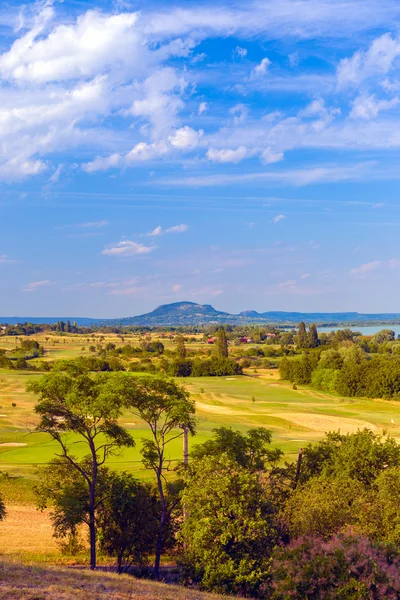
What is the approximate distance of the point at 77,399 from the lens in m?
24.7

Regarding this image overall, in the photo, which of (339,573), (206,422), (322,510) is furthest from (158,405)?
(206,422)

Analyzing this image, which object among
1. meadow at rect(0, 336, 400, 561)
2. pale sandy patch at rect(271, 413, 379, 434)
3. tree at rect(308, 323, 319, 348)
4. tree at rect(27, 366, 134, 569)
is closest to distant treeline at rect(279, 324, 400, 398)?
meadow at rect(0, 336, 400, 561)

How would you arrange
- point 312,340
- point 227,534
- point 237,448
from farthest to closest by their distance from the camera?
point 312,340, point 237,448, point 227,534

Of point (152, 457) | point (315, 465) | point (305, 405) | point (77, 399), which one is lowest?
point (305, 405)

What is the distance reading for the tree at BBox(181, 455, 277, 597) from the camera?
21516 mm

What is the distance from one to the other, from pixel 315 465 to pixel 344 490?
5.98 meters

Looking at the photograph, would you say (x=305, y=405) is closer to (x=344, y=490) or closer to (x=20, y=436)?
(x=20, y=436)

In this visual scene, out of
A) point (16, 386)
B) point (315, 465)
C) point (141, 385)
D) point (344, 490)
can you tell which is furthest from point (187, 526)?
point (16, 386)

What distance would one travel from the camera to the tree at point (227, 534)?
2152 centimetres

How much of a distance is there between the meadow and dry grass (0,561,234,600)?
23.6ft

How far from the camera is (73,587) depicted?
61.2ft

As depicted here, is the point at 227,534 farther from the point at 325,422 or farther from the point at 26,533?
the point at 325,422

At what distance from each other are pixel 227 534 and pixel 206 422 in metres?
47.6

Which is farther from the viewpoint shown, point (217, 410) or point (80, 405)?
point (217, 410)
